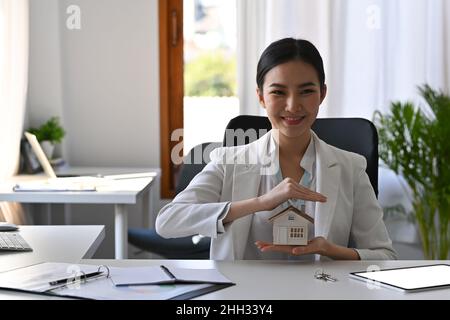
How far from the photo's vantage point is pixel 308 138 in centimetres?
230

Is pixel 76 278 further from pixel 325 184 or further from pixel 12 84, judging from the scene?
pixel 12 84

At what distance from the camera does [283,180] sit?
2.16m

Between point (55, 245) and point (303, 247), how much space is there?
748 mm

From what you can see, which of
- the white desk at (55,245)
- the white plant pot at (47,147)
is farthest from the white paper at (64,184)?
the white desk at (55,245)

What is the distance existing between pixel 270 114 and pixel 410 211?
2.17m

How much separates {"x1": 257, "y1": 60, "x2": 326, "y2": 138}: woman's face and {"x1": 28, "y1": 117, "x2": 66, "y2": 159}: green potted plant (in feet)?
7.13

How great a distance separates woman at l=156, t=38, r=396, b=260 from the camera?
216cm

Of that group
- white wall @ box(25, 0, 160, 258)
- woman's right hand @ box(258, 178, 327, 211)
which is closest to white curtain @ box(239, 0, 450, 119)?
white wall @ box(25, 0, 160, 258)

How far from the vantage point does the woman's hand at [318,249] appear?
1.92m

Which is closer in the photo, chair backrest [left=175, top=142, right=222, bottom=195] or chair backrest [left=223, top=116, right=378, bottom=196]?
chair backrest [left=223, top=116, right=378, bottom=196]

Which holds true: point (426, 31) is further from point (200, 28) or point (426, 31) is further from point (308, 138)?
point (308, 138)

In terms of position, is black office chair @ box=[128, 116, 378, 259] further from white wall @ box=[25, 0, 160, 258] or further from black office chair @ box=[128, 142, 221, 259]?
white wall @ box=[25, 0, 160, 258]

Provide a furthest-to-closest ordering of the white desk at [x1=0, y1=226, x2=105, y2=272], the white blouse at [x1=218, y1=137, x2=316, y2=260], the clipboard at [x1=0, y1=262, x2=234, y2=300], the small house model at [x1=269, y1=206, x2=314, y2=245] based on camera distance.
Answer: the white blouse at [x1=218, y1=137, x2=316, y2=260] → the white desk at [x1=0, y1=226, x2=105, y2=272] → the small house model at [x1=269, y1=206, x2=314, y2=245] → the clipboard at [x1=0, y1=262, x2=234, y2=300]
